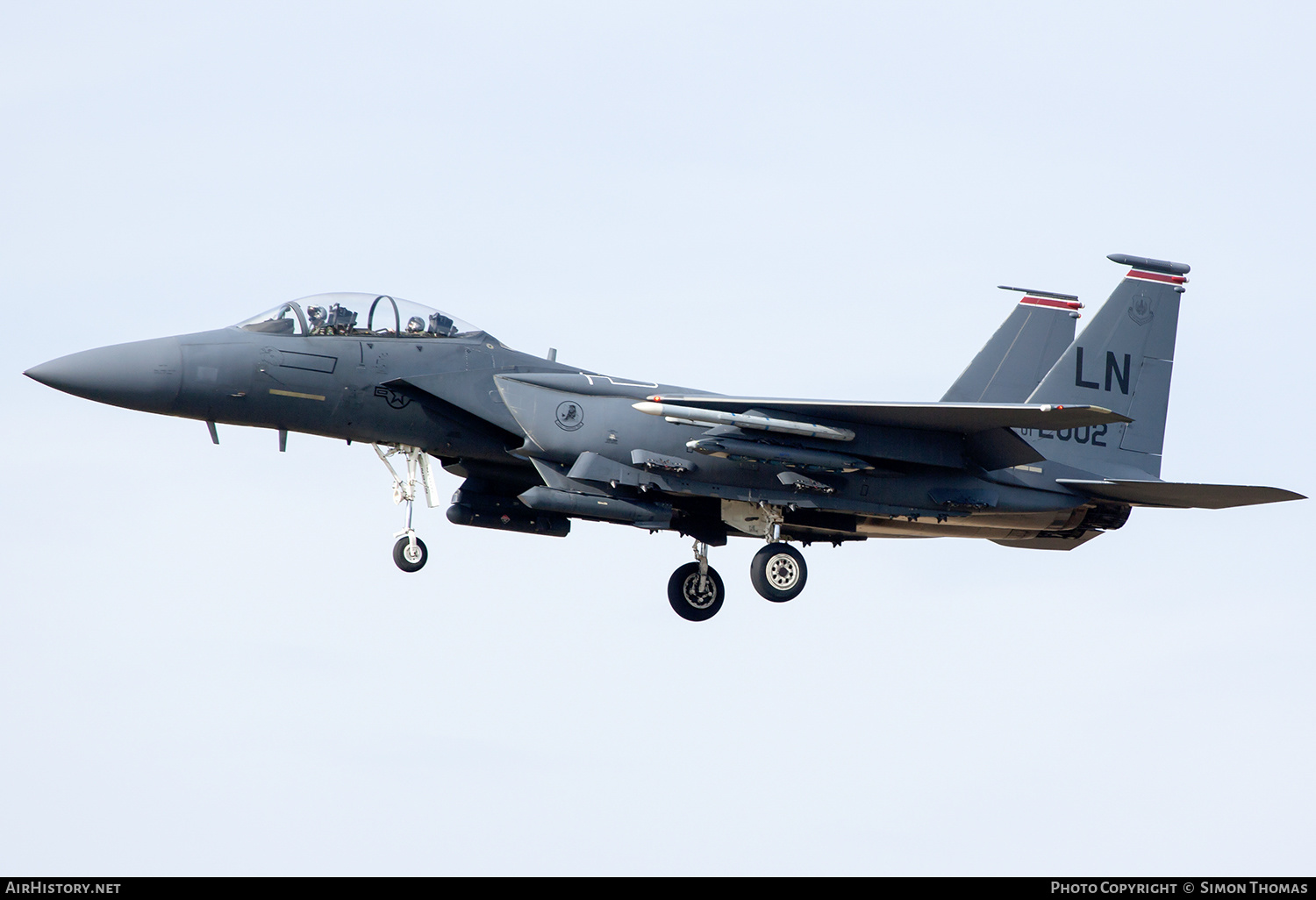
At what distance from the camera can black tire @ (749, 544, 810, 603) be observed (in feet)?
64.8

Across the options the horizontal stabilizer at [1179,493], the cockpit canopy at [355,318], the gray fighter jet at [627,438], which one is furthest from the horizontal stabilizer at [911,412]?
the cockpit canopy at [355,318]

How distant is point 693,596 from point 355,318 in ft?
18.4

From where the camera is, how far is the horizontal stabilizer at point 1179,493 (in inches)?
777

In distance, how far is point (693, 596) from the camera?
68.7 ft

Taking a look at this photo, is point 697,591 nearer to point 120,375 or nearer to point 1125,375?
point 1125,375

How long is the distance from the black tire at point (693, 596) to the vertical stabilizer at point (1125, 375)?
4.51 metres

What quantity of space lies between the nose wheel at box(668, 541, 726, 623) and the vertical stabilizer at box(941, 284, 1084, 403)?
394 centimetres

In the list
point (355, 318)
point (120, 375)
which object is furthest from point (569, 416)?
point (120, 375)

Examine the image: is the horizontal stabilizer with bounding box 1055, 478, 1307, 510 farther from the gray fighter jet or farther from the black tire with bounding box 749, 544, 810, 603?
the black tire with bounding box 749, 544, 810, 603

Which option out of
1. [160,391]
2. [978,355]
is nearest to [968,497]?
Result: [978,355]

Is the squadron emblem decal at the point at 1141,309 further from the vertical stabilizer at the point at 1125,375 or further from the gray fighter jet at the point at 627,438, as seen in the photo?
the gray fighter jet at the point at 627,438

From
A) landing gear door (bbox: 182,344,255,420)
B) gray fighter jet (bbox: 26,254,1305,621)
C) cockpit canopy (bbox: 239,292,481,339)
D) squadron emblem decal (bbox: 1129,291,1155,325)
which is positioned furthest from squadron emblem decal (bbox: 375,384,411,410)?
squadron emblem decal (bbox: 1129,291,1155,325)

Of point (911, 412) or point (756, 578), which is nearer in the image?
point (911, 412)
